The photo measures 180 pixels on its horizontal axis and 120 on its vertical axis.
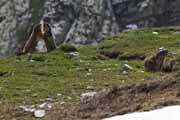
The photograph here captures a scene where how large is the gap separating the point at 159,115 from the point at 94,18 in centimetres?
14092

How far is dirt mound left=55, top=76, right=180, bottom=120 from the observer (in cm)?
1764

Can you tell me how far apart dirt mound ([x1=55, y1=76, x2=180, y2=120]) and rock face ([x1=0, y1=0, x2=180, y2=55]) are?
126819mm

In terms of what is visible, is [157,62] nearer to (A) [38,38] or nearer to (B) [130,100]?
(B) [130,100]

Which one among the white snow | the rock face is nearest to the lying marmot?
the white snow

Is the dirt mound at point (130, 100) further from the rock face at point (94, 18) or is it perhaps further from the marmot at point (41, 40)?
the rock face at point (94, 18)

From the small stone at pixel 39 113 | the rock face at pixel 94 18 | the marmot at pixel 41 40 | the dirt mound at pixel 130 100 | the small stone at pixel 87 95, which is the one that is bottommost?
the rock face at pixel 94 18

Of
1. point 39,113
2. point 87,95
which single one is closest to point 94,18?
point 87,95

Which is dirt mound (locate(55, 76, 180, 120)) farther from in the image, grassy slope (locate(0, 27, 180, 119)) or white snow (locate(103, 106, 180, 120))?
grassy slope (locate(0, 27, 180, 119))

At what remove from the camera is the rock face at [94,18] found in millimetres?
151250

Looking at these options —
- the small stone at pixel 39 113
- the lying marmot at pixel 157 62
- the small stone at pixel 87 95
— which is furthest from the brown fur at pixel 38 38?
the small stone at pixel 39 113

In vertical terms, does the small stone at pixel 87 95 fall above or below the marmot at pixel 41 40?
above

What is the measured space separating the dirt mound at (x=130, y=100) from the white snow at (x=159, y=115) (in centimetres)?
43

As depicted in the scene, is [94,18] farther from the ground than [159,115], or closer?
closer

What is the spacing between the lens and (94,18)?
156 meters
